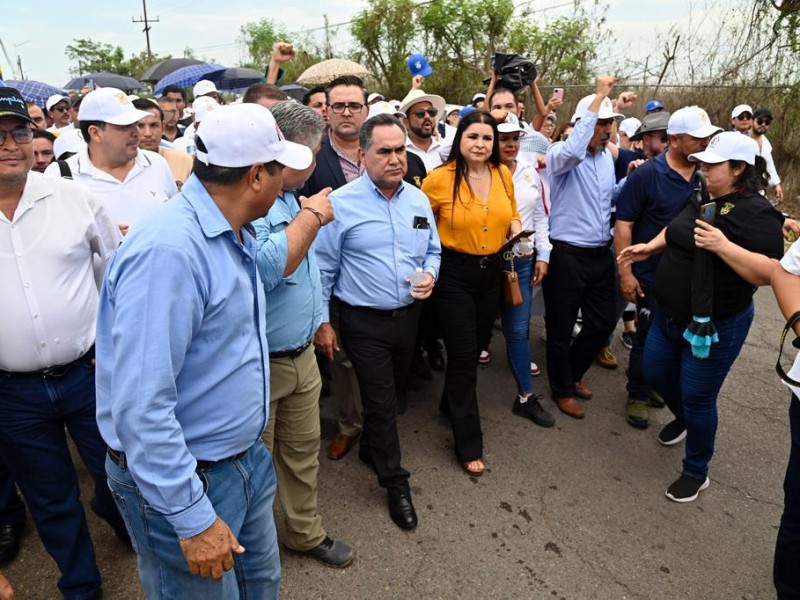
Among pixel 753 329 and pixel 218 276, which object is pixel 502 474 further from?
pixel 753 329

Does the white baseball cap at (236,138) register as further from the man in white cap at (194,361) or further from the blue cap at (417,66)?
the blue cap at (417,66)

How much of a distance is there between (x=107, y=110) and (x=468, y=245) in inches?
84.0

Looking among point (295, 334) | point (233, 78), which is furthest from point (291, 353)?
point (233, 78)

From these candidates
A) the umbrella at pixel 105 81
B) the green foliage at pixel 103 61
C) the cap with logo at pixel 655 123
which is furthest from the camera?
the green foliage at pixel 103 61

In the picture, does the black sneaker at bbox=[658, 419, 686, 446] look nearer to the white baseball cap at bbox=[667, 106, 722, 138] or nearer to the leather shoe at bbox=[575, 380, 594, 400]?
the leather shoe at bbox=[575, 380, 594, 400]

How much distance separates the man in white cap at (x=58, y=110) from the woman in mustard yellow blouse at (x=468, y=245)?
22.3ft

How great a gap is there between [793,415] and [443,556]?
1680 mm

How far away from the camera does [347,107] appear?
3855mm

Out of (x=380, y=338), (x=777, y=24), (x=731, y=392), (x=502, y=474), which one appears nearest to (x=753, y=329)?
(x=731, y=392)

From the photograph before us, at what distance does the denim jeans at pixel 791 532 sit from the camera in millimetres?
2295

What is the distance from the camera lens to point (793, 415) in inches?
90.0

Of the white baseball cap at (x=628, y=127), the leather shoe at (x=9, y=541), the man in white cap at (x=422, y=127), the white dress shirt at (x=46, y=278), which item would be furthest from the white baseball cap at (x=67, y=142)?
the white baseball cap at (x=628, y=127)

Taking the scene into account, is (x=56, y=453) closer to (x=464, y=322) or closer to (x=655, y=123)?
(x=464, y=322)

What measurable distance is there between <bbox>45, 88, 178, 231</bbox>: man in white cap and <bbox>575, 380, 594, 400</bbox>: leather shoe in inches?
130
